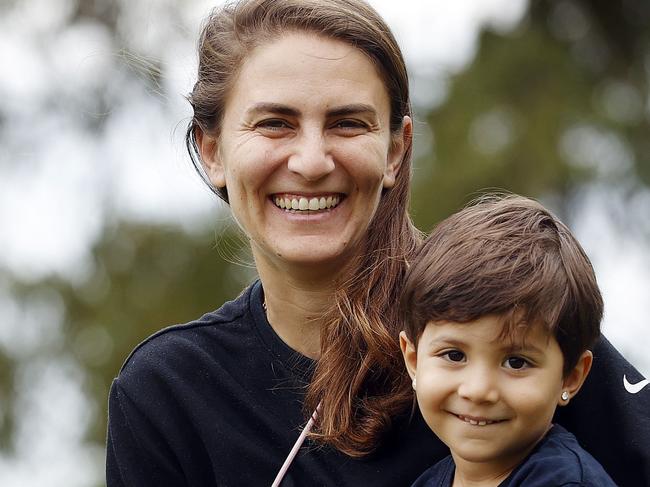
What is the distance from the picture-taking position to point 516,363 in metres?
2.92

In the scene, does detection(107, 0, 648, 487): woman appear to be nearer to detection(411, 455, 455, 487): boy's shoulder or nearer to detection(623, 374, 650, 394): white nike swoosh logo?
detection(623, 374, 650, 394): white nike swoosh logo

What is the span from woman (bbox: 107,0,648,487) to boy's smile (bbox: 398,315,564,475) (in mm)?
449

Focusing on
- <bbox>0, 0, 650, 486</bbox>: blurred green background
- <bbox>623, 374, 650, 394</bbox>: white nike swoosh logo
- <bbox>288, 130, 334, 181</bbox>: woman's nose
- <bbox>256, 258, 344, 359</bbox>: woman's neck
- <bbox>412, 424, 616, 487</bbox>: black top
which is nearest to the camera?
<bbox>412, 424, 616, 487</bbox>: black top

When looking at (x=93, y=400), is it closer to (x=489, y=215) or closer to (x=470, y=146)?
(x=470, y=146)

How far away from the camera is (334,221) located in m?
3.60

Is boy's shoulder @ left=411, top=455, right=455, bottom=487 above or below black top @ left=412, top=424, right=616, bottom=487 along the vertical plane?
below

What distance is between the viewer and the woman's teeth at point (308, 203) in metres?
3.57

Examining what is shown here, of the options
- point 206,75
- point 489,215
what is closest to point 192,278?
point 206,75

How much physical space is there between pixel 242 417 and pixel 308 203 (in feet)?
1.80

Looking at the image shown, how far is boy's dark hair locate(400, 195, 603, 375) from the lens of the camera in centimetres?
291

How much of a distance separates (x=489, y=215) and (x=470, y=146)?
6524 millimetres

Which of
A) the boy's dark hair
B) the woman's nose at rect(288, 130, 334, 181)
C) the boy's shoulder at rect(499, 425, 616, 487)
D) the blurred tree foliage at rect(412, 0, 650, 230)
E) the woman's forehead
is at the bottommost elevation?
the boy's shoulder at rect(499, 425, 616, 487)

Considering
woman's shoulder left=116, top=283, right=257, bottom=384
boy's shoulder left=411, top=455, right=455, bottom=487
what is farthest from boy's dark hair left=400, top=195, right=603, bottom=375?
woman's shoulder left=116, top=283, right=257, bottom=384

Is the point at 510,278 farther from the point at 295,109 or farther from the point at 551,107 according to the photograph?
the point at 551,107
